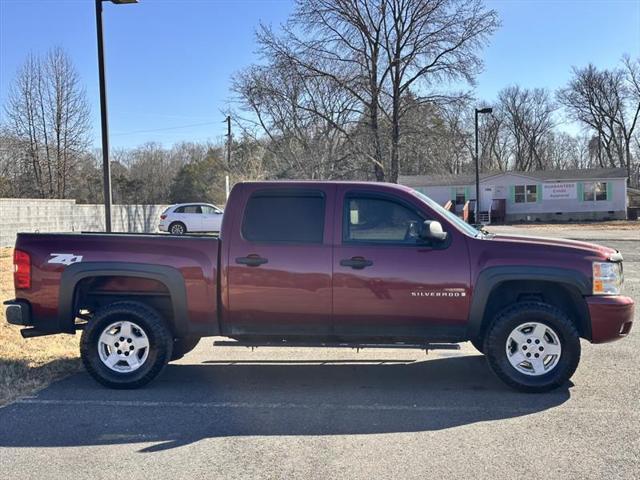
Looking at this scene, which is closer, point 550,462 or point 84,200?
point 550,462

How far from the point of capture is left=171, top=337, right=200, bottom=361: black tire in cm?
628

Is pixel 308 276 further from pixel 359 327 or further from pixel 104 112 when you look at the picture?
pixel 104 112

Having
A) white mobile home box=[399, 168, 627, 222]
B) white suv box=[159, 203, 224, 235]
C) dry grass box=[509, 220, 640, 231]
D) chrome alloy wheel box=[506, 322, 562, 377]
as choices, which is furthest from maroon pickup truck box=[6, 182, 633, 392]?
white mobile home box=[399, 168, 627, 222]

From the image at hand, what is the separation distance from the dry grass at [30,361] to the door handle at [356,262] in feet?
10.7

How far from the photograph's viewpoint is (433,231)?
16.8 ft

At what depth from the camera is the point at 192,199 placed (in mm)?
59250

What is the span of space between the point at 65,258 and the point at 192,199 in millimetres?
54981

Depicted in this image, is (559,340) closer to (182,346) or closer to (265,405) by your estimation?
(265,405)

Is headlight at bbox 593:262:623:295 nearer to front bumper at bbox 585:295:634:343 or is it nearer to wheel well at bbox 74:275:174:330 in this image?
front bumper at bbox 585:295:634:343

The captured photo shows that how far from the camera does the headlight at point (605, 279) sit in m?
5.26

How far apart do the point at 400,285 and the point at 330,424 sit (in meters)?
1.44

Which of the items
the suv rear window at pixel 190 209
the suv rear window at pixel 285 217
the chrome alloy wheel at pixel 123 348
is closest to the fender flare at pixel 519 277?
the suv rear window at pixel 285 217

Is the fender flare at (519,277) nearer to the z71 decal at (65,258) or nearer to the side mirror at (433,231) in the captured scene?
the side mirror at (433,231)

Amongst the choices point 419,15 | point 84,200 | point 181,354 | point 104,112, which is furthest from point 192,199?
point 181,354
